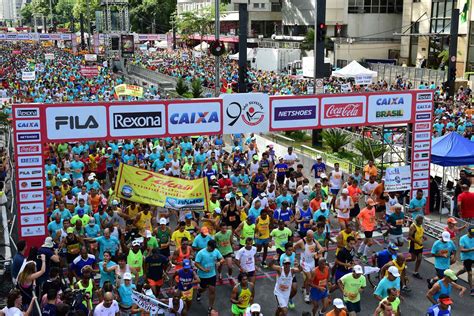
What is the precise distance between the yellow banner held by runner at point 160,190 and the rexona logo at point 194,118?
156 centimetres

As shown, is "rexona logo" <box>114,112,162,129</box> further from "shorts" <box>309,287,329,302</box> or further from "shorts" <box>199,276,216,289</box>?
→ "shorts" <box>309,287,329,302</box>

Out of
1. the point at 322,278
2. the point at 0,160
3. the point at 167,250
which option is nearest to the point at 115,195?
the point at 167,250

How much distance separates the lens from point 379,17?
6062 centimetres

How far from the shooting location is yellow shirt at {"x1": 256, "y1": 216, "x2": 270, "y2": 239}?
12.7 m

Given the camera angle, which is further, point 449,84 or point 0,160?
point 449,84

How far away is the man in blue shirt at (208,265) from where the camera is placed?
11.0 meters

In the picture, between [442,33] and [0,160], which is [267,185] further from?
[442,33]

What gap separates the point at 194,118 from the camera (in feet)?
47.9

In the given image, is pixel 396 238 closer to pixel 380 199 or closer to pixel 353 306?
pixel 380 199

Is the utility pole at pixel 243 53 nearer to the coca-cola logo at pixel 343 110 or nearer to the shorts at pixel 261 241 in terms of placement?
the coca-cola logo at pixel 343 110

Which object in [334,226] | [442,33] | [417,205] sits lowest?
[334,226]

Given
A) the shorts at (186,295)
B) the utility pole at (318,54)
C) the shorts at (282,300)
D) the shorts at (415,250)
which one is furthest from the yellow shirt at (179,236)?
the utility pole at (318,54)

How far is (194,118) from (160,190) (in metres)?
2.09

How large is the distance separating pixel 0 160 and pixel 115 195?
694 centimetres
